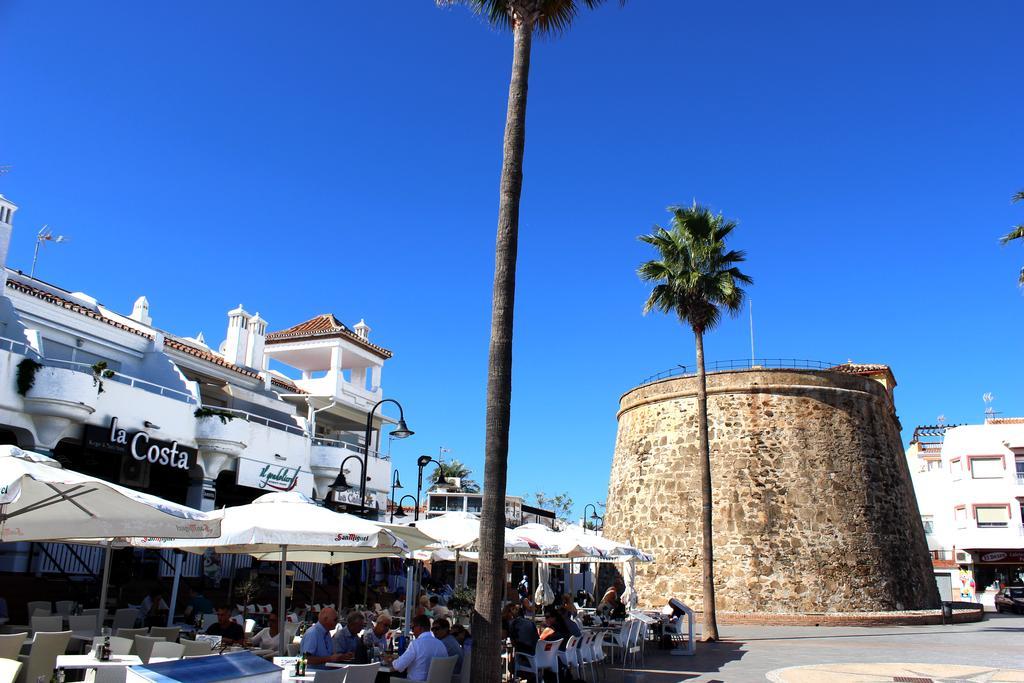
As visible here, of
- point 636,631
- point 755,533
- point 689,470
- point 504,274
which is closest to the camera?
point 504,274

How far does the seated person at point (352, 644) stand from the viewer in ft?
33.1

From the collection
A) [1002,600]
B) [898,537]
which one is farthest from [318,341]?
[1002,600]

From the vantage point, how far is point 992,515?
156ft

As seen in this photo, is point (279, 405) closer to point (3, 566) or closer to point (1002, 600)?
point (3, 566)

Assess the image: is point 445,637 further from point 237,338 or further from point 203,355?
point 237,338

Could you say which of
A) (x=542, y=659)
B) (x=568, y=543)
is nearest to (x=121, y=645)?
(x=542, y=659)

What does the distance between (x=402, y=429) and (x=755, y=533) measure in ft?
58.1

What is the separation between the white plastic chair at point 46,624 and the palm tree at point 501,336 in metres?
7.15

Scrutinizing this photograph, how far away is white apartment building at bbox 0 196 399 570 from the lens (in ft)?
63.0

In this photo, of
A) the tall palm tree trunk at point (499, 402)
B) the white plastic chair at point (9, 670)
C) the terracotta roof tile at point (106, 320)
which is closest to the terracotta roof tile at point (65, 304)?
the terracotta roof tile at point (106, 320)

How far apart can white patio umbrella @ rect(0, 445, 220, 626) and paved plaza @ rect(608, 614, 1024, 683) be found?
876 cm

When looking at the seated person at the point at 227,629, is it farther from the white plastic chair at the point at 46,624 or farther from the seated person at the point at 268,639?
the white plastic chair at the point at 46,624

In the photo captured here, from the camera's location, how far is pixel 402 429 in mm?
19625

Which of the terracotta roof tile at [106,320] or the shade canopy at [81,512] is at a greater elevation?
the terracotta roof tile at [106,320]
